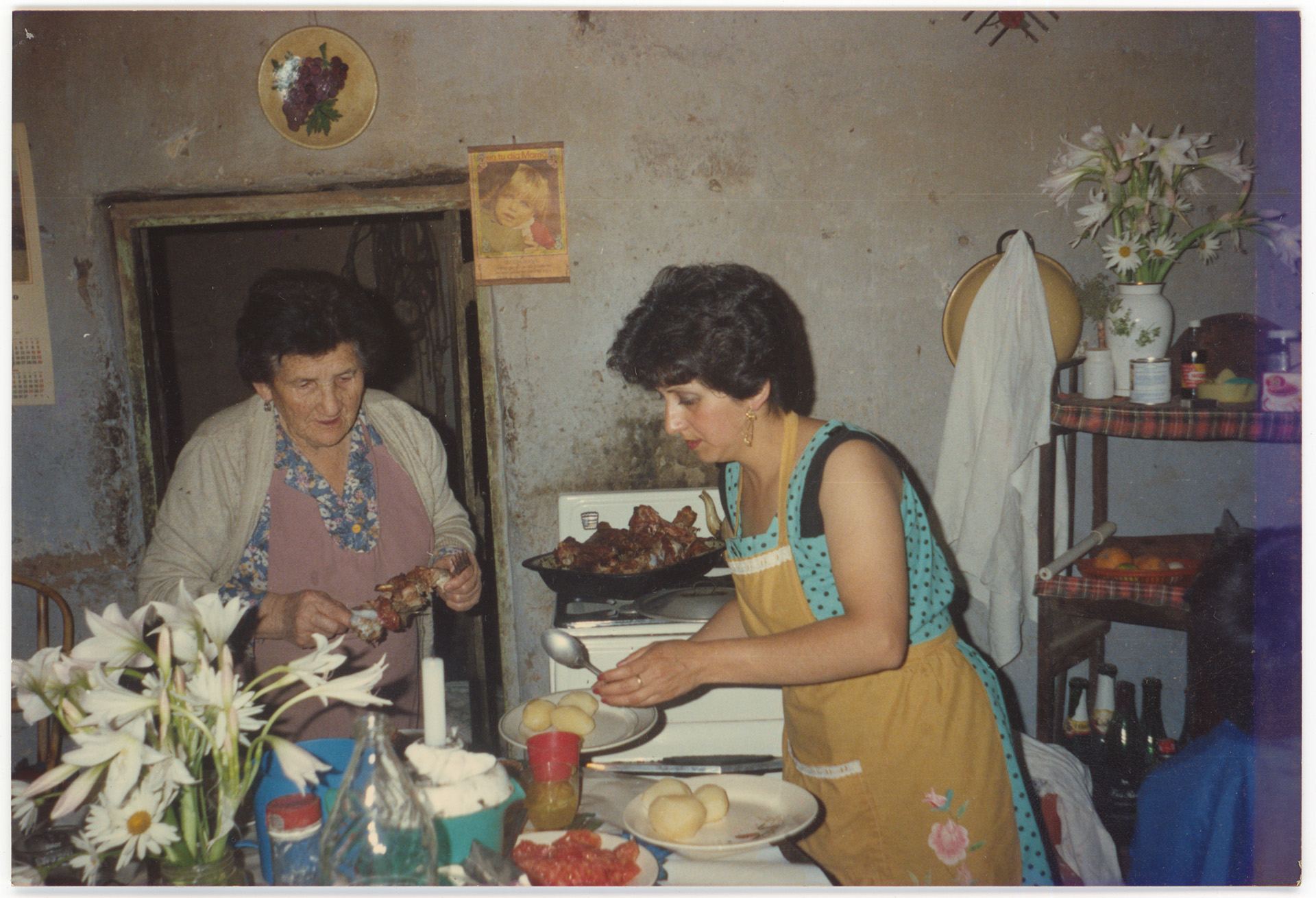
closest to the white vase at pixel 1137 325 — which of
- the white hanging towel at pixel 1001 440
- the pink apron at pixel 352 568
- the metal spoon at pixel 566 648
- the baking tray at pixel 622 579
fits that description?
the white hanging towel at pixel 1001 440

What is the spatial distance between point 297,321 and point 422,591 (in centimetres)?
72

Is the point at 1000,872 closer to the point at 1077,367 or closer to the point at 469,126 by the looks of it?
the point at 1077,367

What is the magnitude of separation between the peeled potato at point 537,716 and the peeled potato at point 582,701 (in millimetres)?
36

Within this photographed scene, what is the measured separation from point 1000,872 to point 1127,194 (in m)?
1.90

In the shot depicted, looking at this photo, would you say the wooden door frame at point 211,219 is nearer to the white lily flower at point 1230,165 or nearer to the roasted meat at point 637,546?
the roasted meat at point 637,546

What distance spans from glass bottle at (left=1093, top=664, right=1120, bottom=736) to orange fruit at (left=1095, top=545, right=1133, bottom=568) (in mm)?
507

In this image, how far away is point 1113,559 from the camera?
97.7 inches

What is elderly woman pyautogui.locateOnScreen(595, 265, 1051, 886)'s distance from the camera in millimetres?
1354

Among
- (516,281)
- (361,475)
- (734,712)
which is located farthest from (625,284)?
→ (734,712)

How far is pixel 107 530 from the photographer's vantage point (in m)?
2.76

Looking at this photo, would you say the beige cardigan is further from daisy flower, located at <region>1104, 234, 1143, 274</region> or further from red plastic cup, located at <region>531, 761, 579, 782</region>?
daisy flower, located at <region>1104, 234, 1143, 274</region>

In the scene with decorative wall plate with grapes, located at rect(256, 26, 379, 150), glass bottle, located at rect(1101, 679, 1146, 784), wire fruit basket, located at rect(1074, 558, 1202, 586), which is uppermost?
decorative wall plate with grapes, located at rect(256, 26, 379, 150)

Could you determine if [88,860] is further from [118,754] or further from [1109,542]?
[1109,542]

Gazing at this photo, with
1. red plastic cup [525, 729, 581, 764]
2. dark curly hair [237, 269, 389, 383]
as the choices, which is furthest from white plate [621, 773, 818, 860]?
dark curly hair [237, 269, 389, 383]
